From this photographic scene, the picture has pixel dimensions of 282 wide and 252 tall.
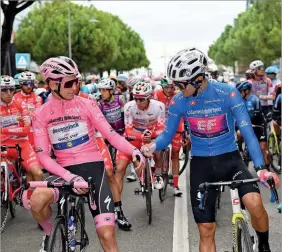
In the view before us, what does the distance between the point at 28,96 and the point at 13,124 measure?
1418mm

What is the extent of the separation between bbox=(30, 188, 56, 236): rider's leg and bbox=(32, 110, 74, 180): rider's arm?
0.61 feet

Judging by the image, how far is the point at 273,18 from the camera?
60.1m

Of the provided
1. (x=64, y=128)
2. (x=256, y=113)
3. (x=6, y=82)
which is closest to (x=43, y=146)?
(x=64, y=128)

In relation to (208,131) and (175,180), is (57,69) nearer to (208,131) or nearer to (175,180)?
(208,131)

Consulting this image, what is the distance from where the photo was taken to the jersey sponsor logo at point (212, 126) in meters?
4.85

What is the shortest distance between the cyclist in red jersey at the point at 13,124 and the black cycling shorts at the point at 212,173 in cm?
334

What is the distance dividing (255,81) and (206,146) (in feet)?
25.2

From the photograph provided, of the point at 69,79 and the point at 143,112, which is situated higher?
the point at 69,79

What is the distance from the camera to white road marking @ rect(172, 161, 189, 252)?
6.36 m

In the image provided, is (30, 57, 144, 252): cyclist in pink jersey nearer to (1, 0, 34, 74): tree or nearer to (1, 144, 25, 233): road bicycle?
(1, 144, 25, 233): road bicycle

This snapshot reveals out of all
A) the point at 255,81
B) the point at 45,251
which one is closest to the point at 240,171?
the point at 45,251

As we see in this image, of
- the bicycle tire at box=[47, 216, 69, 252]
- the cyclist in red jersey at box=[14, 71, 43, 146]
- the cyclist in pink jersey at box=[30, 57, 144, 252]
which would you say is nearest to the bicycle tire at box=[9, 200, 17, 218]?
the cyclist in red jersey at box=[14, 71, 43, 146]

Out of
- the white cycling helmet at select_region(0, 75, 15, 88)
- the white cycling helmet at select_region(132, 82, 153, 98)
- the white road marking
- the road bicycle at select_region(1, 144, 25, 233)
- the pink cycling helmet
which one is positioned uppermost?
the pink cycling helmet

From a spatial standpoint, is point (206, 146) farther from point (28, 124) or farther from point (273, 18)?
point (273, 18)
